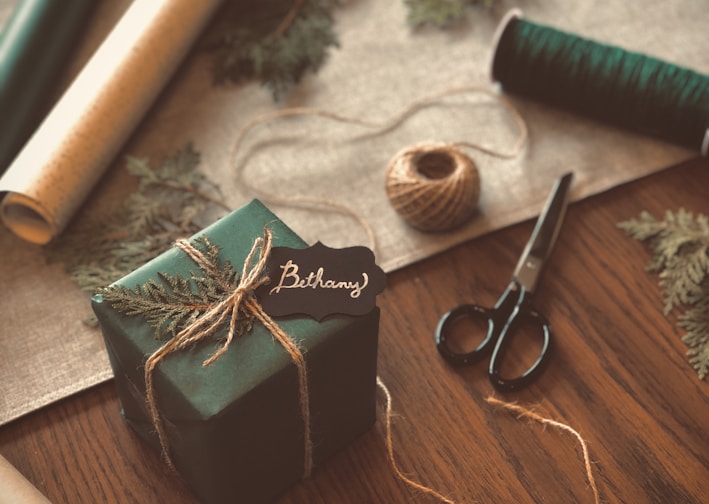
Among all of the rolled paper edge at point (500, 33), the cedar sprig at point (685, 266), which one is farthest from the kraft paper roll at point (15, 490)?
the rolled paper edge at point (500, 33)

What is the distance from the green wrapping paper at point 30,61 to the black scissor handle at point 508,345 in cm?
77

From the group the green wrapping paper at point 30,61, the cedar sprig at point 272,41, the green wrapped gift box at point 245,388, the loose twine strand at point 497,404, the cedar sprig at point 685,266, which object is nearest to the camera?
the green wrapped gift box at point 245,388

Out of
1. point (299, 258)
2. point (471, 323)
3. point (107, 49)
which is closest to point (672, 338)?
point (471, 323)

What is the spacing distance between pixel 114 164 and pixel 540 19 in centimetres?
79

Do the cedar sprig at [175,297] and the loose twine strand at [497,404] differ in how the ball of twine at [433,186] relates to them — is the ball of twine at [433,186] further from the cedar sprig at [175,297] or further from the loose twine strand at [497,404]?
the cedar sprig at [175,297]

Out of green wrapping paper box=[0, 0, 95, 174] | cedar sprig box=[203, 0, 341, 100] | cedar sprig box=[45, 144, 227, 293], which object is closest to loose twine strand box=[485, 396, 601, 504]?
cedar sprig box=[45, 144, 227, 293]

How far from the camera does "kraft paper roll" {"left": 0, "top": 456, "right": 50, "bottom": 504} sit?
2.75 ft

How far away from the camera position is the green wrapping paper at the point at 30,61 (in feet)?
4.04

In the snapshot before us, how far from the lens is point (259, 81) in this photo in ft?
4.57

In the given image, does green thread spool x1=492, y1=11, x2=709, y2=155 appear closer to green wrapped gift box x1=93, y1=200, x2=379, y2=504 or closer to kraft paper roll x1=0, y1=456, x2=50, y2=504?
green wrapped gift box x1=93, y1=200, x2=379, y2=504

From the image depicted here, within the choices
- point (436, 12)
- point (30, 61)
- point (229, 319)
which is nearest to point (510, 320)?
point (229, 319)

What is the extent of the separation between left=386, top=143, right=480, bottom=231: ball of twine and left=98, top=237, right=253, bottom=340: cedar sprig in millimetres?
350

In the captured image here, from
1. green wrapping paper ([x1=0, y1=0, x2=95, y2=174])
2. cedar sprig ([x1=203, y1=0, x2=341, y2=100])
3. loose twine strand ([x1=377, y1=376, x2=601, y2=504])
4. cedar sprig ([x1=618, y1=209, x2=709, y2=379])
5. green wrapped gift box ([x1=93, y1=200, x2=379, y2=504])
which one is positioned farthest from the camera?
cedar sprig ([x1=203, y1=0, x2=341, y2=100])

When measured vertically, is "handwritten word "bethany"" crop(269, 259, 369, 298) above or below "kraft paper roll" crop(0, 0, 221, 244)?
above
